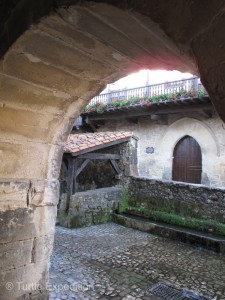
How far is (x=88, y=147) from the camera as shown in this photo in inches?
266

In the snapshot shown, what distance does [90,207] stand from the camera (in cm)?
716

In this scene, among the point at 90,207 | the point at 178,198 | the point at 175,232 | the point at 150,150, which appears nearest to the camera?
the point at 175,232

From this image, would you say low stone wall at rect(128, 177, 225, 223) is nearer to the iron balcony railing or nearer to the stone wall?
the stone wall

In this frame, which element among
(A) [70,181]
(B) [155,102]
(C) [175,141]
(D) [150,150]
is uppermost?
(B) [155,102]

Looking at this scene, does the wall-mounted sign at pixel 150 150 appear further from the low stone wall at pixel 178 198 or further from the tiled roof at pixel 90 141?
the low stone wall at pixel 178 198

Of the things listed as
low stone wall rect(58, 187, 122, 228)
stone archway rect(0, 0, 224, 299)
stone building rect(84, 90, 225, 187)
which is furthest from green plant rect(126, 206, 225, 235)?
stone archway rect(0, 0, 224, 299)

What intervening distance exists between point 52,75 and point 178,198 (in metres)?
5.87

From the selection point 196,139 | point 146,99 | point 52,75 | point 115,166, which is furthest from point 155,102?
point 52,75

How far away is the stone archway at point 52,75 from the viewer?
811mm

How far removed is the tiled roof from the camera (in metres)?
6.63

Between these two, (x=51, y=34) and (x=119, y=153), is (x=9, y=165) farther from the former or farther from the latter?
(x=119, y=153)

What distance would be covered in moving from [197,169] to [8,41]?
9.48m

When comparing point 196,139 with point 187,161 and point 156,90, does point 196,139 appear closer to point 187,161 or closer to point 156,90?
point 187,161

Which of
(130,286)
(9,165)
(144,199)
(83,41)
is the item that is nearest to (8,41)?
(83,41)
